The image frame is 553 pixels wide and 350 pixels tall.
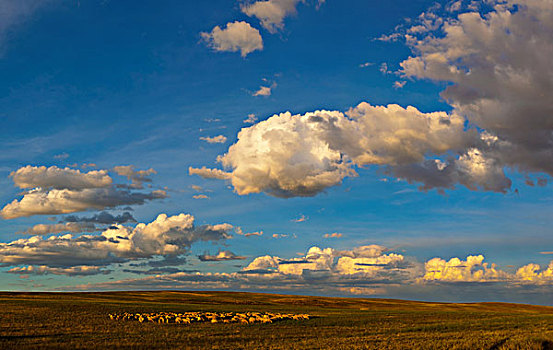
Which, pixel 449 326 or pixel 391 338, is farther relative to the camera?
pixel 449 326

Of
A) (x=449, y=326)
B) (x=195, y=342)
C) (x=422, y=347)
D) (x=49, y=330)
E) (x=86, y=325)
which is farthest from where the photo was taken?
(x=449, y=326)

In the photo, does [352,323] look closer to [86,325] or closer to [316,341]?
[316,341]

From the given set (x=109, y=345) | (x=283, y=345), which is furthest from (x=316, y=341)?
(x=109, y=345)

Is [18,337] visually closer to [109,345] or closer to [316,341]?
[109,345]

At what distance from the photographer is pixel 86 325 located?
50.9 m

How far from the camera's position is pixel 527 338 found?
41.4 metres

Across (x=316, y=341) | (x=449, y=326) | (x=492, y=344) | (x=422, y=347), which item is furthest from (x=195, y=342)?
(x=449, y=326)

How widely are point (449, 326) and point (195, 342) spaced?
36.8 metres

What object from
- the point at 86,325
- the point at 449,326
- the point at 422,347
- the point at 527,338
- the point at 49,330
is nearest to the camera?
the point at 422,347

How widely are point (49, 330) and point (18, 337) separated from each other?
5.48 metres

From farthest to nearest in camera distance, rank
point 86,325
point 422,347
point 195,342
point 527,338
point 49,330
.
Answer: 1. point 86,325
2. point 49,330
3. point 527,338
4. point 195,342
5. point 422,347

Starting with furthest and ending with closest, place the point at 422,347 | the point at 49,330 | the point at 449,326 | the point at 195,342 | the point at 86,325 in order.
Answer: the point at 449,326, the point at 86,325, the point at 49,330, the point at 195,342, the point at 422,347

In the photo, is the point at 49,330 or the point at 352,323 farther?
the point at 352,323

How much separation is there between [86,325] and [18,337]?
1192 cm
